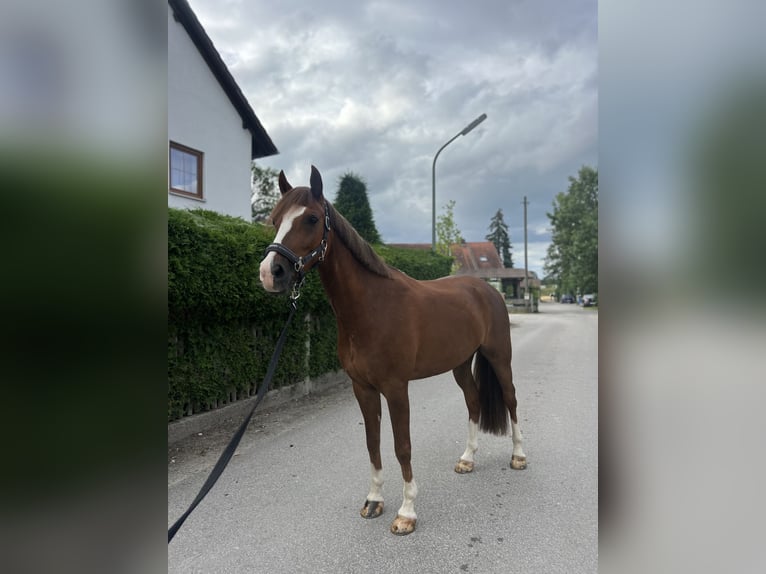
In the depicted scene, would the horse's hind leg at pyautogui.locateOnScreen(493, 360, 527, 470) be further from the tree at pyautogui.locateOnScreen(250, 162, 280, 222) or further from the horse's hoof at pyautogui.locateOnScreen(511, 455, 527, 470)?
the tree at pyautogui.locateOnScreen(250, 162, 280, 222)

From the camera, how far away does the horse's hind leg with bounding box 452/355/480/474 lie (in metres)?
3.01

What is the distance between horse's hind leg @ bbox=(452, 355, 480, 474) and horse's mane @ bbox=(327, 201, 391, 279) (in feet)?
4.26

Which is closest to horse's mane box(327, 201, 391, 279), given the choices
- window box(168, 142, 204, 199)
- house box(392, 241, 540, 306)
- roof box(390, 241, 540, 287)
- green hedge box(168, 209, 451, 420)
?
green hedge box(168, 209, 451, 420)

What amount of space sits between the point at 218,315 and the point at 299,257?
2309mm

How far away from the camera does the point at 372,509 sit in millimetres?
2422

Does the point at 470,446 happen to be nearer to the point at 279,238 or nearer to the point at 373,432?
the point at 373,432

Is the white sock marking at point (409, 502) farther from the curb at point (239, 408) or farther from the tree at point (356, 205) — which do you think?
the tree at point (356, 205)

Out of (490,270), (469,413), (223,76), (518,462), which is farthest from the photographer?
(490,270)

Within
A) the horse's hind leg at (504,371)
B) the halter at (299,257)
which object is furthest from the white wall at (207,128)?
the horse's hind leg at (504,371)

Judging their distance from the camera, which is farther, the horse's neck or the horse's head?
the horse's neck

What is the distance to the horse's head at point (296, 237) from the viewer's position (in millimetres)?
1837

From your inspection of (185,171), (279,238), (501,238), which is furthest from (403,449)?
(501,238)
